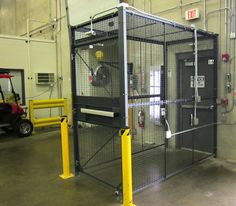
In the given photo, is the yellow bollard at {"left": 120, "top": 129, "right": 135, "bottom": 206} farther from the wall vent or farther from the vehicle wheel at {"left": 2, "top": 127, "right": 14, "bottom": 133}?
the wall vent

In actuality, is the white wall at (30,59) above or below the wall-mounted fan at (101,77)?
above

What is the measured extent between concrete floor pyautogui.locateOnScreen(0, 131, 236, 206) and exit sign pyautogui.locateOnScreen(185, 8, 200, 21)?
261 cm

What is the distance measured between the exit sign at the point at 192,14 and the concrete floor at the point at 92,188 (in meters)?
2.61

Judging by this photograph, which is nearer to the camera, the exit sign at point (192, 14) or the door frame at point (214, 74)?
the door frame at point (214, 74)

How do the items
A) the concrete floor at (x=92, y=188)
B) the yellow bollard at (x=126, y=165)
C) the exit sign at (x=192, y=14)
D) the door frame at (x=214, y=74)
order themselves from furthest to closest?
the exit sign at (x=192, y=14), the door frame at (x=214, y=74), the concrete floor at (x=92, y=188), the yellow bollard at (x=126, y=165)

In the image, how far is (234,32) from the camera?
4.12m

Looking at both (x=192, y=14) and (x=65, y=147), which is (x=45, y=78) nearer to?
(x=65, y=147)

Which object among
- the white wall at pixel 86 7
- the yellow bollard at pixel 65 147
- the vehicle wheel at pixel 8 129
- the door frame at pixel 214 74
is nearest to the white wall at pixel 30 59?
the vehicle wheel at pixel 8 129

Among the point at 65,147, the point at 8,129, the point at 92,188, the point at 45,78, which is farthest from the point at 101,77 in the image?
the point at 45,78

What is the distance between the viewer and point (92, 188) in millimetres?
3451

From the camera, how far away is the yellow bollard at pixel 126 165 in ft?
9.03

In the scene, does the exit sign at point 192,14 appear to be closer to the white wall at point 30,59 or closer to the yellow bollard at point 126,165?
the yellow bollard at point 126,165

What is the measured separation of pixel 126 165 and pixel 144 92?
2.79m

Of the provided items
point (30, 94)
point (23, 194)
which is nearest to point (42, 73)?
point (30, 94)
